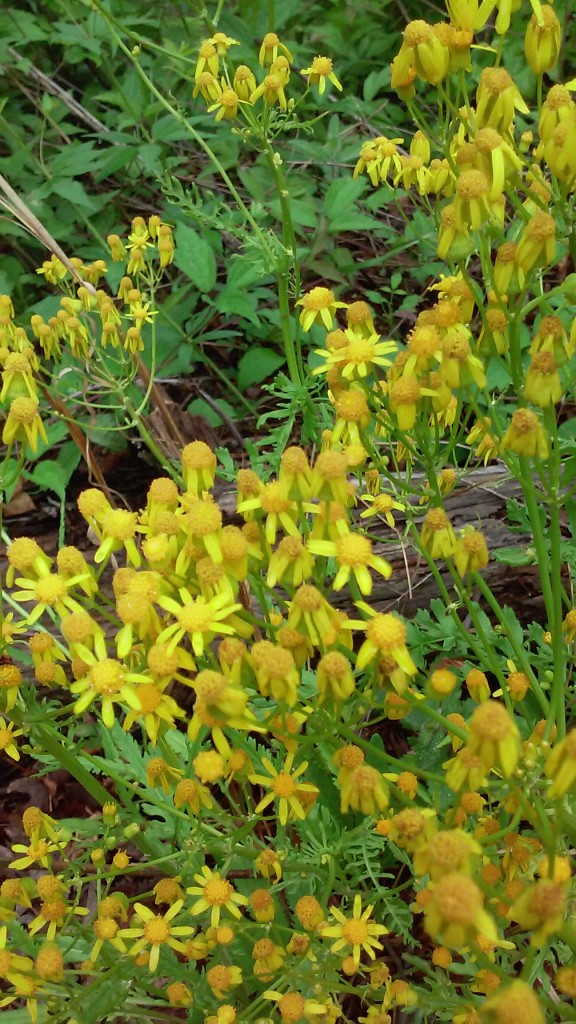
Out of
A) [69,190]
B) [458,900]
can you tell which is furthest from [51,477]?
[458,900]

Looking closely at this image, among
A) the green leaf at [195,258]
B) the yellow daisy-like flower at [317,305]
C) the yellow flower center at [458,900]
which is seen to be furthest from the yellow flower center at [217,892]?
the green leaf at [195,258]

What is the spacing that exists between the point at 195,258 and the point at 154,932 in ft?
7.48

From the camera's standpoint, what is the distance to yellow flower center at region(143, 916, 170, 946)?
62.3 inches

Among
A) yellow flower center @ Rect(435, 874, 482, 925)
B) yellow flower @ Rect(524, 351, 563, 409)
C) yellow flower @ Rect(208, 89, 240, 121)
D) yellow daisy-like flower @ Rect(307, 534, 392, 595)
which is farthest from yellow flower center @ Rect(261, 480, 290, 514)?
yellow flower @ Rect(208, 89, 240, 121)

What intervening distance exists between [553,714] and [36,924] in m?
1.11

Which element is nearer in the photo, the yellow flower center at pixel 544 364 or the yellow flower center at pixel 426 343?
the yellow flower center at pixel 544 364

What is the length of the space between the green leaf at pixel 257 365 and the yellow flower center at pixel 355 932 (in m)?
1.95

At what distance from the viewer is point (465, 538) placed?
138 cm

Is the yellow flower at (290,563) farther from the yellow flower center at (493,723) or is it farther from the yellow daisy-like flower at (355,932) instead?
the yellow daisy-like flower at (355,932)

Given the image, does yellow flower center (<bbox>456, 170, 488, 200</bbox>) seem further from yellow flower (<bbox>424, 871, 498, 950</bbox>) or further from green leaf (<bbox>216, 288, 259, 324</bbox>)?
green leaf (<bbox>216, 288, 259, 324</bbox>)

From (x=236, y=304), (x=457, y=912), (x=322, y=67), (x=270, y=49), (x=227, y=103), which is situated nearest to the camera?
(x=457, y=912)

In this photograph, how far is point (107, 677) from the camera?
4.43 ft

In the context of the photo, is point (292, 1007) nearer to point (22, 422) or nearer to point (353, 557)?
point (353, 557)

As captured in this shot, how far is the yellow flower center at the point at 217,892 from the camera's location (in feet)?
5.19
